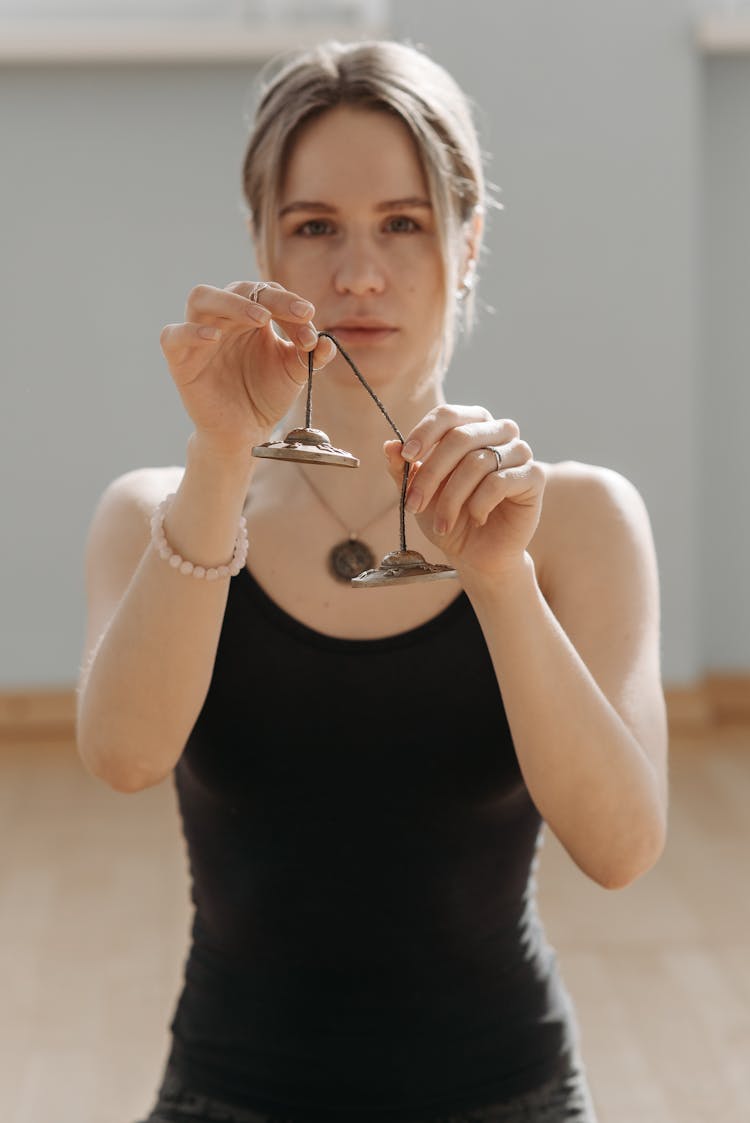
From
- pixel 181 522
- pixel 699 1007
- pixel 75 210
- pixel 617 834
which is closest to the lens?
pixel 181 522

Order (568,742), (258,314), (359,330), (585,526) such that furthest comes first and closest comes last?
1. (585,526)
2. (359,330)
3. (568,742)
4. (258,314)

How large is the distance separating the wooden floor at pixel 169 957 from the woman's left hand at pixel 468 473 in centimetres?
149

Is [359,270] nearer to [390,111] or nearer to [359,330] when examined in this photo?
[359,330]

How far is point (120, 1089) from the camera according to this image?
8.07 feet

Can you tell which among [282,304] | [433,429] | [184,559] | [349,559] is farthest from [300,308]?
[349,559]

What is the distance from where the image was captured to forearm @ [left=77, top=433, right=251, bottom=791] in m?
1.25

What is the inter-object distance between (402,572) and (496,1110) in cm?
57

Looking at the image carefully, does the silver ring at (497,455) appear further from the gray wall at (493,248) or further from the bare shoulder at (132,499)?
the gray wall at (493,248)

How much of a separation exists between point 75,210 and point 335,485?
9.56 ft

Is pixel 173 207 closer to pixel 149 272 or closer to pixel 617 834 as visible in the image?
pixel 149 272

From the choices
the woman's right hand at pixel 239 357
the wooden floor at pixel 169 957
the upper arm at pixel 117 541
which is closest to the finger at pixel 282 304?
the woman's right hand at pixel 239 357

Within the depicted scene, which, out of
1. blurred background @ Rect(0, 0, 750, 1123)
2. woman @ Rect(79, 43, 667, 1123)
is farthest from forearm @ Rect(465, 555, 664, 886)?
blurred background @ Rect(0, 0, 750, 1123)

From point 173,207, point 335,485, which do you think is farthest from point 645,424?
point 335,485

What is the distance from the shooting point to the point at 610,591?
151cm
